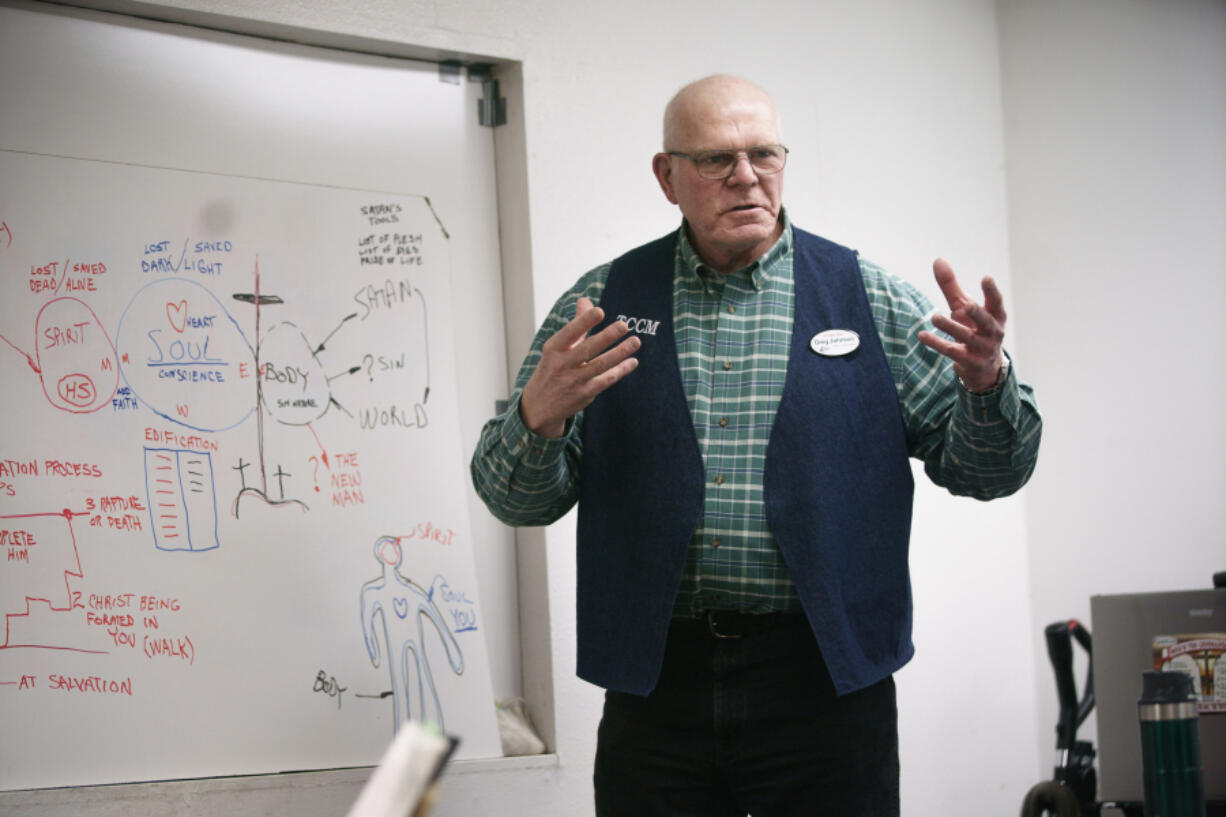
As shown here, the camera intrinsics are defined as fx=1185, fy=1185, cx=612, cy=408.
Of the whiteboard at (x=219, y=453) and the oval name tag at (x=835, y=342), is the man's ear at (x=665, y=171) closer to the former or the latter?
the oval name tag at (x=835, y=342)

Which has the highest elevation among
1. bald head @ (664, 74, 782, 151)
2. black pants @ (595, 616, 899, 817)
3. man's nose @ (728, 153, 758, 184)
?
bald head @ (664, 74, 782, 151)

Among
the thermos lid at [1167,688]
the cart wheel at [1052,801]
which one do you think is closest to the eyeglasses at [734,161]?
the thermos lid at [1167,688]

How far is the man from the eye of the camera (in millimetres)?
1772

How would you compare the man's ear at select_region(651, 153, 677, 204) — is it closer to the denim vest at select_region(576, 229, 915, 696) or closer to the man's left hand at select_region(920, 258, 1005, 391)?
the denim vest at select_region(576, 229, 915, 696)

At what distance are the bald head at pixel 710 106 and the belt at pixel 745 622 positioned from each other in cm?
77

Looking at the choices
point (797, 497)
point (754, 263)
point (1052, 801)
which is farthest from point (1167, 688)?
point (1052, 801)

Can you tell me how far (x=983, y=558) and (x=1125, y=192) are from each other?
116cm

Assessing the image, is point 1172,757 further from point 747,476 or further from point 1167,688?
point 747,476

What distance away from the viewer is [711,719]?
179 centimetres

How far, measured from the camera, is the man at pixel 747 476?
1.77 meters

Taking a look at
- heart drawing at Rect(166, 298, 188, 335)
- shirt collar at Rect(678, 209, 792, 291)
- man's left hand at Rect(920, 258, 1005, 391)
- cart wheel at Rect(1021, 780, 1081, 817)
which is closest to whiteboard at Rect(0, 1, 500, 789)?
heart drawing at Rect(166, 298, 188, 335)

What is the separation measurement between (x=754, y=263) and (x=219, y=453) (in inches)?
46.1

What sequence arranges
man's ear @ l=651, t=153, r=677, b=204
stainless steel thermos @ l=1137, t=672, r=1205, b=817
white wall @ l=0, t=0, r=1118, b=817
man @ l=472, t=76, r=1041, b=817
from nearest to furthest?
stainless steel thermos @ l=1137, t=672, r=1205, b=817
man @ l=472, t=76, r=1041, b=817
man's ear @ l=651, t=153, r=677, b=204
white wall @ l=0, t=0, r=1118, b=817

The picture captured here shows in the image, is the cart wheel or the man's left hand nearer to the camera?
the man's left hand
